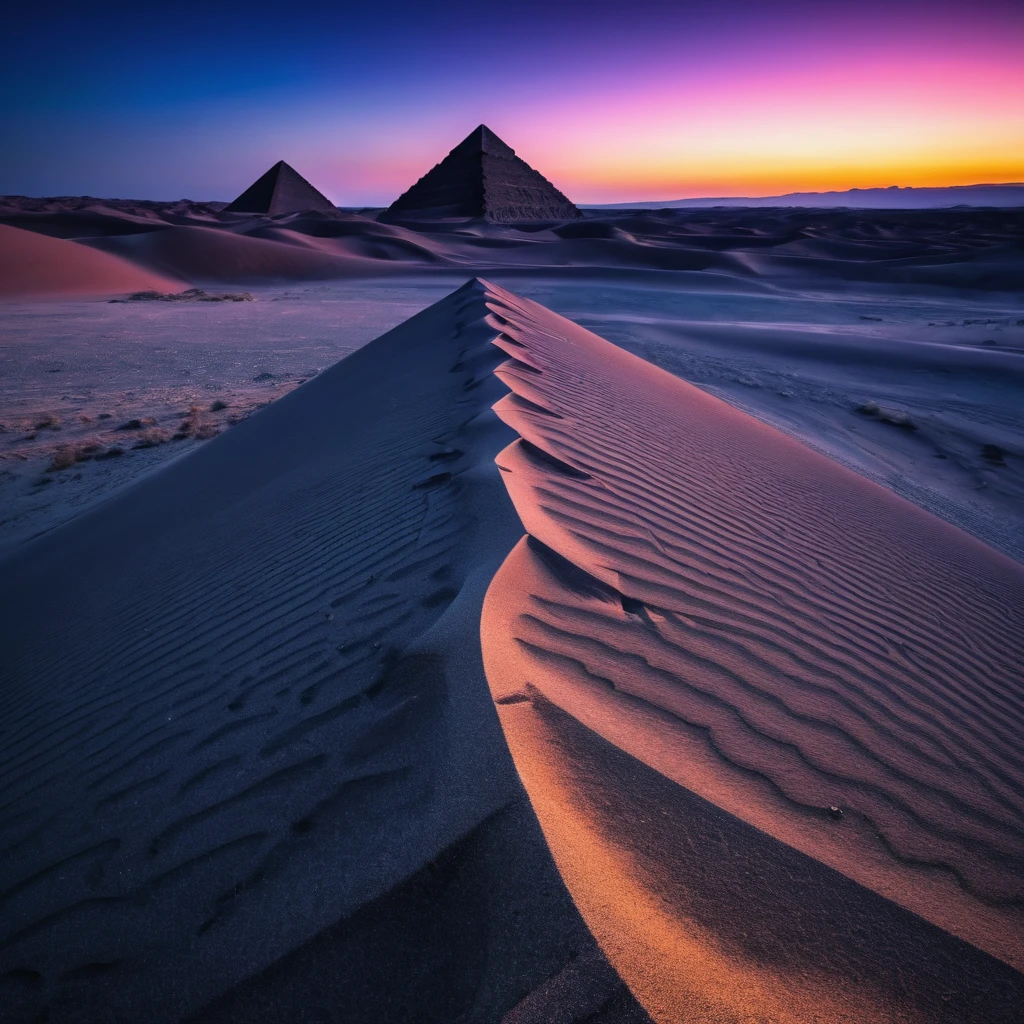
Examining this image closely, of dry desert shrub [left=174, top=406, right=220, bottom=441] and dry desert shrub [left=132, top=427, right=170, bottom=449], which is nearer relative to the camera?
dry desert shrub [left=132, top=427, right=170, bottom=449]

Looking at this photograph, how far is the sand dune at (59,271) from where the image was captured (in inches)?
966

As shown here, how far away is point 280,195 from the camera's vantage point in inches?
3007

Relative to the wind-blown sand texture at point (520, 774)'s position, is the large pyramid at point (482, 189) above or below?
above

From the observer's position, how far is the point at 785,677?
220cm

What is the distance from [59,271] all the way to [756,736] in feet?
107

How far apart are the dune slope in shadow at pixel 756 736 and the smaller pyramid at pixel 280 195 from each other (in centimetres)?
8191

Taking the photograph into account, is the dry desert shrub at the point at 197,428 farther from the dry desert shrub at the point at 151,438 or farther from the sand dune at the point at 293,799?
the sand dune at the point at 293,799

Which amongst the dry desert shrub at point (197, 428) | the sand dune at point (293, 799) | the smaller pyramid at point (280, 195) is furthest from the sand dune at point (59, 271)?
the smaller pyramid at point (280, 195)

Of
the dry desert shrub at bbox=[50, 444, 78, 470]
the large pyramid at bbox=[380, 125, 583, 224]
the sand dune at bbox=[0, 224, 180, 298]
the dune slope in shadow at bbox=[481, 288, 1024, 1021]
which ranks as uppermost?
the large pyramid at bbox=[380, 125, 583, 224]

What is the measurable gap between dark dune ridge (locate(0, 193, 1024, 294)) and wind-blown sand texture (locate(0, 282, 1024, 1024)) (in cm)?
2868

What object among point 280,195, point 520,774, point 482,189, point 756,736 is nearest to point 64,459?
point 520,774

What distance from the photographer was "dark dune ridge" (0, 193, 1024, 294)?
29.9m

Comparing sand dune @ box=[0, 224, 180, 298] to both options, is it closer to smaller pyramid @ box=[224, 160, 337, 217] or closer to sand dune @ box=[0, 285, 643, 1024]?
sand dune @ box=[0, 285, 643, 1024]

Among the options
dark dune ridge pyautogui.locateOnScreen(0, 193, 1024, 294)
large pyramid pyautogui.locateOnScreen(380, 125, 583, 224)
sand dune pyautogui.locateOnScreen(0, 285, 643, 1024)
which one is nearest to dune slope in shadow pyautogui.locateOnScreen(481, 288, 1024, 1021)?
sand dune pyautogui.locateOnScreen(0, 285, 643, 1024)
